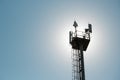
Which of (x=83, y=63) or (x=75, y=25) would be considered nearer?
(x=83, y=63)

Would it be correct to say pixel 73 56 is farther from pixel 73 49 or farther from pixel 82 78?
pixel 82 78

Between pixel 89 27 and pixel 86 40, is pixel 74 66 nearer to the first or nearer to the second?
pixel 86 40

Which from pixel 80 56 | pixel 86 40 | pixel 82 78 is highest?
pixel 86 40

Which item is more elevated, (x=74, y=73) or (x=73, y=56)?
(x=73, y=56)

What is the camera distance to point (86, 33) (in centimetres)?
3106

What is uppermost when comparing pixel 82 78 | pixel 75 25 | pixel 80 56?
pixel 75 25

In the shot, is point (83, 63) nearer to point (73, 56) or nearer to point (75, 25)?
point (73, 56)

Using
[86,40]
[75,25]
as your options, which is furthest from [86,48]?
[75,25]

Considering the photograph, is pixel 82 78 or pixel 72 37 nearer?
pixel 82 78

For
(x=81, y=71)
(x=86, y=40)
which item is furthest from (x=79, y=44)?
(x=81, y=71)

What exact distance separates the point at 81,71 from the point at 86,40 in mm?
4056

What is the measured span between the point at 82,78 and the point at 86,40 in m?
4.97

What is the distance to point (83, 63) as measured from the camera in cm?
2909

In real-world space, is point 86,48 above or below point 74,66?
above
